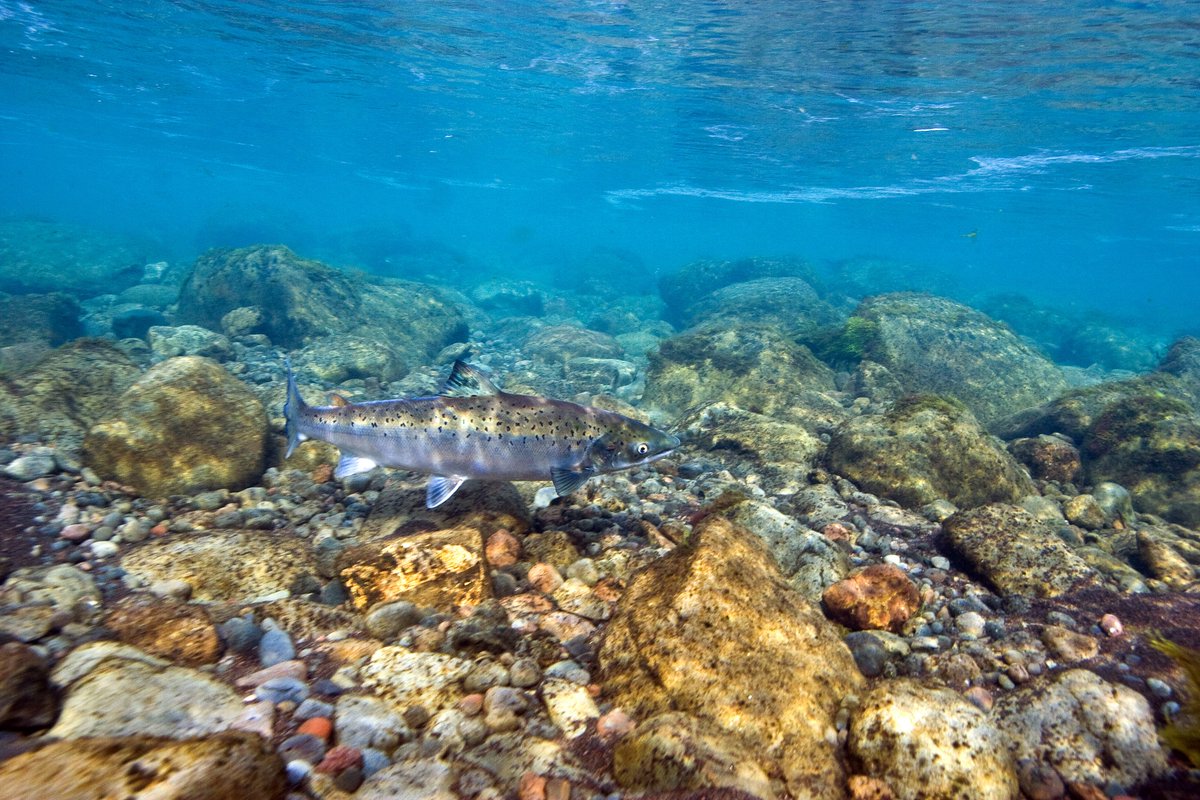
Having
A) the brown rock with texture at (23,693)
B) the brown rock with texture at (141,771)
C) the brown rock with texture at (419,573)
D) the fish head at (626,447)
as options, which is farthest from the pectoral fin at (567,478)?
the brown rock with texture at (23,693)

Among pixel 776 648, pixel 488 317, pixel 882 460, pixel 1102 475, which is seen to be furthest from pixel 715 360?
pixel 488 317

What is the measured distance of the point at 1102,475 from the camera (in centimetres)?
888

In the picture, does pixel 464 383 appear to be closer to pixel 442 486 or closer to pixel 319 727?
pixel 442 486

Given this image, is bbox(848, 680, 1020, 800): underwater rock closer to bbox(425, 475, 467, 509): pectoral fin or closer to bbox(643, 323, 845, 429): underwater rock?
bbox(425, 475, 467, 509): pectoral fin

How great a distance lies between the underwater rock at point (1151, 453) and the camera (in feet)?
26.7

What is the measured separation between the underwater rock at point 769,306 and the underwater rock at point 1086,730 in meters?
18.4

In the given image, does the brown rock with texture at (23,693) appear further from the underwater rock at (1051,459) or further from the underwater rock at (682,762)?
the underwater rock at (1051,459)

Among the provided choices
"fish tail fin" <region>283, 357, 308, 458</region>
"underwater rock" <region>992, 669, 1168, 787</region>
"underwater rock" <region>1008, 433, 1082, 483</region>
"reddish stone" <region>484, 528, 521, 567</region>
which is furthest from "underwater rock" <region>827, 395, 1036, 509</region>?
"fish tail fin" <region>283, 357, 308, 458</region>

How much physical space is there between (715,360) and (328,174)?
83599 millimetres

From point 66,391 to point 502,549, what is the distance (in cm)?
736

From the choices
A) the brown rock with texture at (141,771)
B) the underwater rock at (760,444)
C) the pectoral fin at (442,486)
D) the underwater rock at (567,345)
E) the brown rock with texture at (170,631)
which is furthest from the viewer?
the underwater rock at (567,345)

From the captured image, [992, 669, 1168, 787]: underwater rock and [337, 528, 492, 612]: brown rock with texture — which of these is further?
[337, 528, 492, 612]: brown rock with texture

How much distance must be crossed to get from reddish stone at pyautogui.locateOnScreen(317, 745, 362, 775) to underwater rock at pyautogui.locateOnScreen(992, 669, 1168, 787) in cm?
354

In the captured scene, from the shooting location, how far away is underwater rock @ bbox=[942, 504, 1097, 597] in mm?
5008
